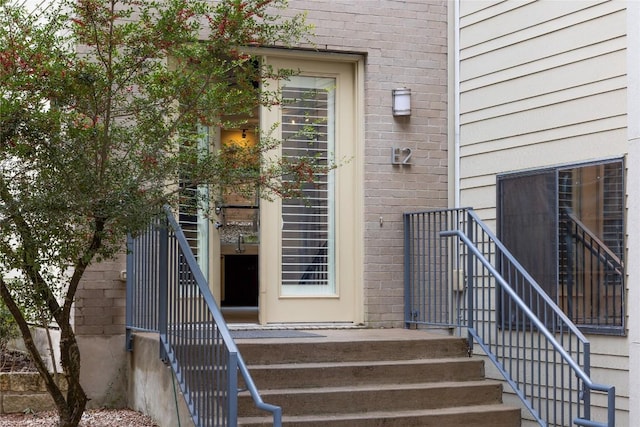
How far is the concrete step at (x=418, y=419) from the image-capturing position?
252 inches

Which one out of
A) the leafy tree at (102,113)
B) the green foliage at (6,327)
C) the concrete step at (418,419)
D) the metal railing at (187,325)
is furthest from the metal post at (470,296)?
the green foliage at (6,327)

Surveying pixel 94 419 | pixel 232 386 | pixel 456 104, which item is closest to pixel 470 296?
pixel 456 104

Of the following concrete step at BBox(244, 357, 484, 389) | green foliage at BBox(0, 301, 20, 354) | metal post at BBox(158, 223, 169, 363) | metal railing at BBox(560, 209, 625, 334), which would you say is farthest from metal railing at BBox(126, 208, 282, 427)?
metal railing at BBox(560, 209, 625, 334)

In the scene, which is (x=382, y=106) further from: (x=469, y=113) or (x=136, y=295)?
(x=136, y=295)

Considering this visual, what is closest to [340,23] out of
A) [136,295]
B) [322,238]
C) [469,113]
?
[469,113]

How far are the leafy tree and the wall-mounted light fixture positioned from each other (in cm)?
252

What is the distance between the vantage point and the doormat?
297 inches

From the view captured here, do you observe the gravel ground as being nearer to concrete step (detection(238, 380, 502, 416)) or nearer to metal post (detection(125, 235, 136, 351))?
metal post (detection(125, 235, 136, 351))

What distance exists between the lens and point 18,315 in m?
6.36

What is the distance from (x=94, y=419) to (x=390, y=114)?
3647mm

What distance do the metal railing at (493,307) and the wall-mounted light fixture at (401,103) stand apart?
3.01 feet

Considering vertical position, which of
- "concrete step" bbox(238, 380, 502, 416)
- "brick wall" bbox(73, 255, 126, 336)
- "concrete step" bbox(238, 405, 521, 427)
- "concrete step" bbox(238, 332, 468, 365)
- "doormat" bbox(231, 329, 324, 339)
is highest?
"brick wall" bbox(73, 255, 126, 336)

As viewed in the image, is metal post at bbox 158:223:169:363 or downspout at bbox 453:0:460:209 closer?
metal post at bbox 158:223:169:363

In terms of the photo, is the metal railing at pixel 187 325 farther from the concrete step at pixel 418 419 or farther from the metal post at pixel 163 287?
the concrete step at pixel 418 419
